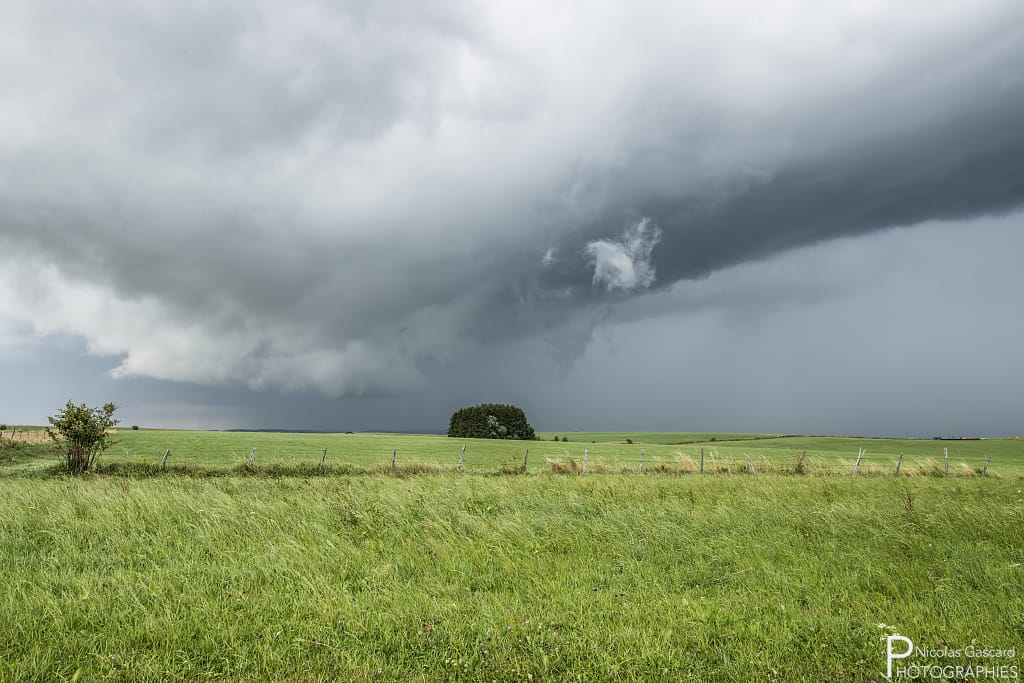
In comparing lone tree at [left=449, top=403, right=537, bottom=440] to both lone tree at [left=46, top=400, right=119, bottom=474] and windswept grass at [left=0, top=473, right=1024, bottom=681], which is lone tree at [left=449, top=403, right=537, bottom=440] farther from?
windswept grass at [left=0, top=473, right=1024, bottom=681]

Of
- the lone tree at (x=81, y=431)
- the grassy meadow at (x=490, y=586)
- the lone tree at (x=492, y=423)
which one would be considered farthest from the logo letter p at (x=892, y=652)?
the lone tree at (x=492, y=423)

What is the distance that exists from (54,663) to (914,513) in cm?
1489

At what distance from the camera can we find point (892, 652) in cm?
518

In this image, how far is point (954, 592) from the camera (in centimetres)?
677

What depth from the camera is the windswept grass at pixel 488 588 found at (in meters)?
5.09

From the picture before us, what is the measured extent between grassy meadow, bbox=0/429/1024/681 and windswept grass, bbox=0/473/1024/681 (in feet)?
0.11

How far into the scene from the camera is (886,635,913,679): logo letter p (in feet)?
15.9

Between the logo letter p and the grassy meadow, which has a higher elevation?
the logo letter p

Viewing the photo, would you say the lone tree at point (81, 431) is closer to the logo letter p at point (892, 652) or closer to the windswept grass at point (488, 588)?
the windswept grass at point (488, 588)

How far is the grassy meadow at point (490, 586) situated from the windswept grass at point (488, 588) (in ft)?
0.11

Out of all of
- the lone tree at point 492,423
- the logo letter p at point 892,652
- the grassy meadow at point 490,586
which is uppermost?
the logo letter p at point 892,652

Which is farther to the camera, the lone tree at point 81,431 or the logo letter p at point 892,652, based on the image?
the lone tree at point 81,431

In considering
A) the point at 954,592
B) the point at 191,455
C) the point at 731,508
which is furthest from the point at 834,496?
the point at 191,455

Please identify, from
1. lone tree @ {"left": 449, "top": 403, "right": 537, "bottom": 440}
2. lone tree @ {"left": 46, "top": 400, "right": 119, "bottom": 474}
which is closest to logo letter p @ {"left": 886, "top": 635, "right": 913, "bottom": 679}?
lone tree @ {"left": 46, "top": 400, "right": 119, "bottom": 474}
